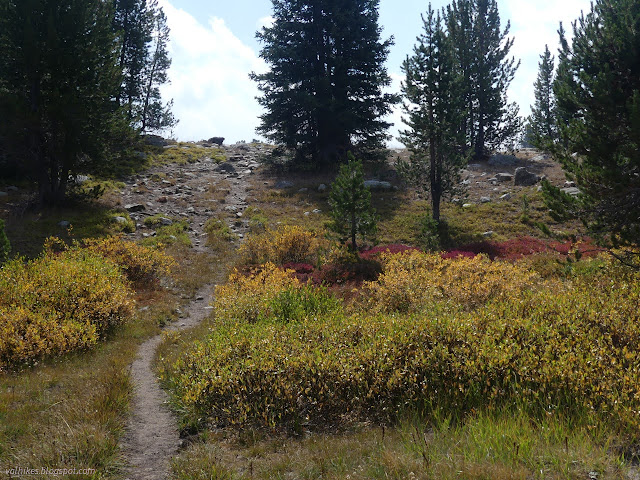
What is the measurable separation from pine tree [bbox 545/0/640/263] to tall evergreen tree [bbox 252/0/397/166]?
19.0 metres

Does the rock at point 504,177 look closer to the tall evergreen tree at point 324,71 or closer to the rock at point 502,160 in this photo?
the rock at point 502,160

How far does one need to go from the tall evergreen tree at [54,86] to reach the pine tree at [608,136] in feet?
63.5

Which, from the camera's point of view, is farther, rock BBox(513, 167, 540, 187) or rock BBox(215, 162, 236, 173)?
rock BBox(215, 162, 236, 173)

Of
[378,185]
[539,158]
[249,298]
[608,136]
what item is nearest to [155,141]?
[378,185]

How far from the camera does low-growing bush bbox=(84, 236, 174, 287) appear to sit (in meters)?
13.3

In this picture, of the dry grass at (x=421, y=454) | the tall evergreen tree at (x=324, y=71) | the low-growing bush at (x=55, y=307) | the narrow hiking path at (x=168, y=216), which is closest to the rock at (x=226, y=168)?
the narrow hiking path at (x=168, y=216)

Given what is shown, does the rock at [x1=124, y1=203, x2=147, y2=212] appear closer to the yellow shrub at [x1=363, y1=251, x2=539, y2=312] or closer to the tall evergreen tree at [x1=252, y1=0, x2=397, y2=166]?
the tall evergreen tree at [x1=252, y1=0, x2=397, y2=166]

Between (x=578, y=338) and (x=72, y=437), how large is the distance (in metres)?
6.33

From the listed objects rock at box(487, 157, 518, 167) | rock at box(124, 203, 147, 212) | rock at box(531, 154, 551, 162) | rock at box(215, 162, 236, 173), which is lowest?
rock at box(124, 203, 147, 212)

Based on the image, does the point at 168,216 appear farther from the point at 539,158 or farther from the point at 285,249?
the point at 539,158

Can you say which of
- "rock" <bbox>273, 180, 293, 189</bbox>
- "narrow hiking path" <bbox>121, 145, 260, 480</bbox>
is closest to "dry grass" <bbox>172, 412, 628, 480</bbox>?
"narrow hiking path" <bbox>121, 145, 260, 480</bbox>

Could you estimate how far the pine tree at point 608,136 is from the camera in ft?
30.5

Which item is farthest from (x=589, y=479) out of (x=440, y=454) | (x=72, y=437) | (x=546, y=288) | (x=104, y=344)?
(x=104, y=344)

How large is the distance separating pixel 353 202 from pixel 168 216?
11511 mm
